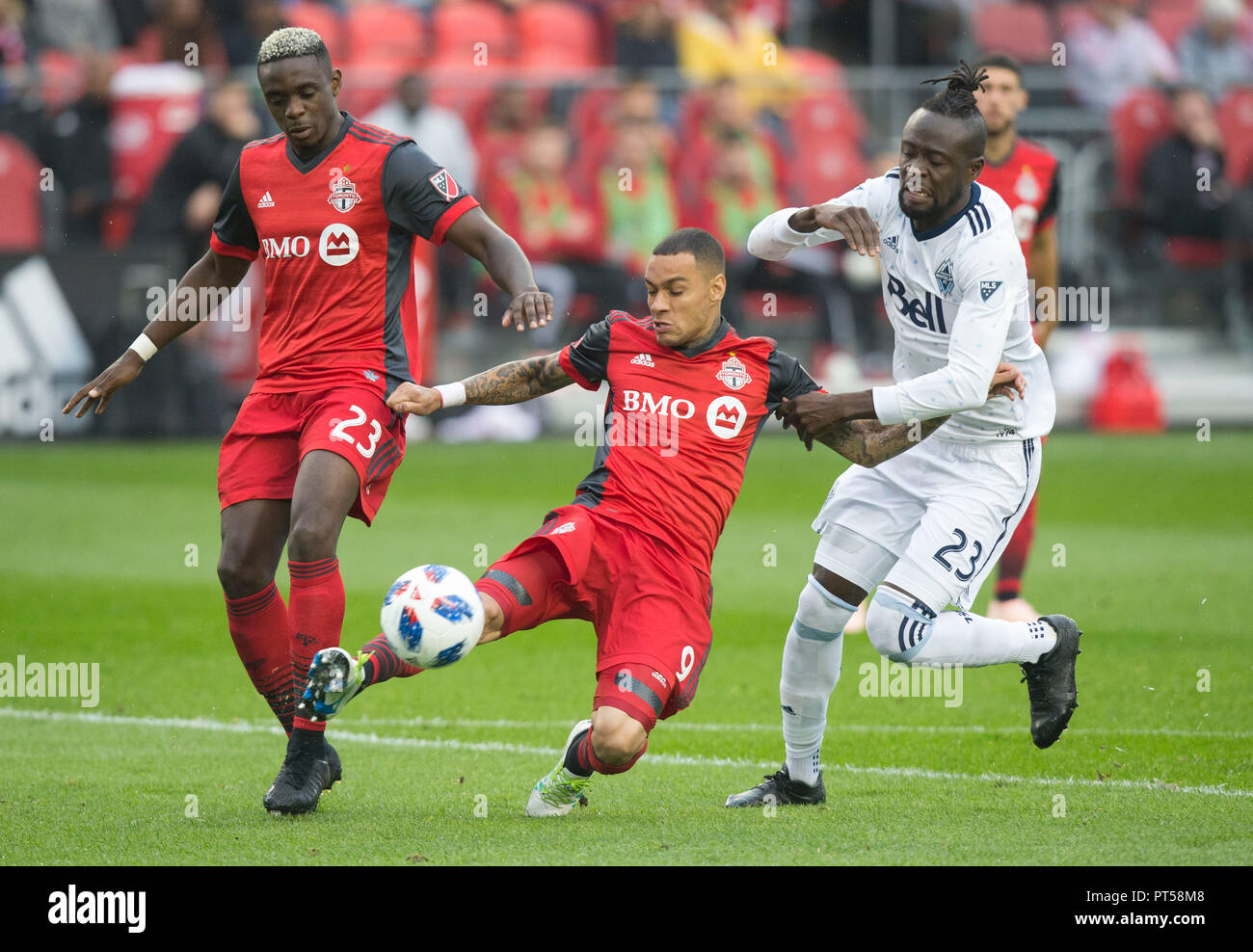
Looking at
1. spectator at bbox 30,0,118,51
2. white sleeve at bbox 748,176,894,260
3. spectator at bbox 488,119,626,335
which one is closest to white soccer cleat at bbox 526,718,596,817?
white sleeve at bbox 748,176,894,260

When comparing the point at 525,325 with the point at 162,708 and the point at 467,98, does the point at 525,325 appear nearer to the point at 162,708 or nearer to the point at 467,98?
the point at 162,708

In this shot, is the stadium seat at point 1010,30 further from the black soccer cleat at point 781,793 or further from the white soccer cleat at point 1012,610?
the black soccer cleat at point 781,793

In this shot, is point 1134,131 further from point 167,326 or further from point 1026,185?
point 167,326

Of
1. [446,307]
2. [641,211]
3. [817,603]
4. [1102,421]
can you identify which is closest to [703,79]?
[641,211]

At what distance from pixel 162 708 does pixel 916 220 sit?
426 centimetres

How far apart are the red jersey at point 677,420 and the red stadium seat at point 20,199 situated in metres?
12.2

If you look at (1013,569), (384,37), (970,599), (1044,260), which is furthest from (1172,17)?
(970,599)

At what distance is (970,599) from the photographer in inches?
234

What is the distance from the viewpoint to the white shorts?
5750mm

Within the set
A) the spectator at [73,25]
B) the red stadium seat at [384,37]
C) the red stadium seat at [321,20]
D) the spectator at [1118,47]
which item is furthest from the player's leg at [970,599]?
the spectator at [73,25]

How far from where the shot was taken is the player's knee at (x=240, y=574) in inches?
230

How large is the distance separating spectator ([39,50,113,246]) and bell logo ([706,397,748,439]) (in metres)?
12.7

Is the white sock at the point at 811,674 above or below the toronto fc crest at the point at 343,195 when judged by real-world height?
below

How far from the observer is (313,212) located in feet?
19.3
